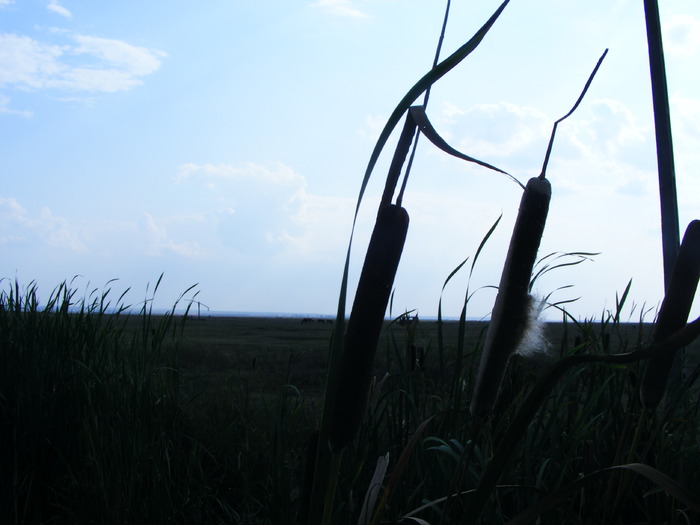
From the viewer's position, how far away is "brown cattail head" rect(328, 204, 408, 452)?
2.11 ft

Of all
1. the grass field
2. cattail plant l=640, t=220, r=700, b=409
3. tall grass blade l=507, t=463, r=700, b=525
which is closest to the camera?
tall grass blade l=507, t=463, r=700, b=525

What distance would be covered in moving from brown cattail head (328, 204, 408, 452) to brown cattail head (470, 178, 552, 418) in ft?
0.47

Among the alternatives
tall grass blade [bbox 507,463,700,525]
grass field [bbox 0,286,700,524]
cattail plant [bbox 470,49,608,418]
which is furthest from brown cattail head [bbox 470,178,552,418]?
grass field [bbox 0,286,700,524]

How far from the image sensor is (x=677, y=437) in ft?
7.75

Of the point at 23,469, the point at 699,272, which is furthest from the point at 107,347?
the point at 699,272

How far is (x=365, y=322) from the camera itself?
67 cm

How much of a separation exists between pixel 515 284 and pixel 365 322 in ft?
0.61

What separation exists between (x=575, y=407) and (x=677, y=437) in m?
0.50

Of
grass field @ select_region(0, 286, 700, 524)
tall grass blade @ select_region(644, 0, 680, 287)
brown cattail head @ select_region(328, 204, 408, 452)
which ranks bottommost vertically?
grass field @ select_region(0, 286, 700, 524)

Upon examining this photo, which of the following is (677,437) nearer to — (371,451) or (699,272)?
(371,451)

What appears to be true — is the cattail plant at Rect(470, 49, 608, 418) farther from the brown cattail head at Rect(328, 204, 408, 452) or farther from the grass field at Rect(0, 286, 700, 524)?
the grass field at Rect(0, 286, 700, 524)

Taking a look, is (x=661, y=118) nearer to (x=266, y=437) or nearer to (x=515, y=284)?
(x=515, y=284)

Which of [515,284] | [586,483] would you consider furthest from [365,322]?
[586,483]

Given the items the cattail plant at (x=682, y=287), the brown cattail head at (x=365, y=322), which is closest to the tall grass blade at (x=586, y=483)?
the cattail plant at (x=682, y=287)
